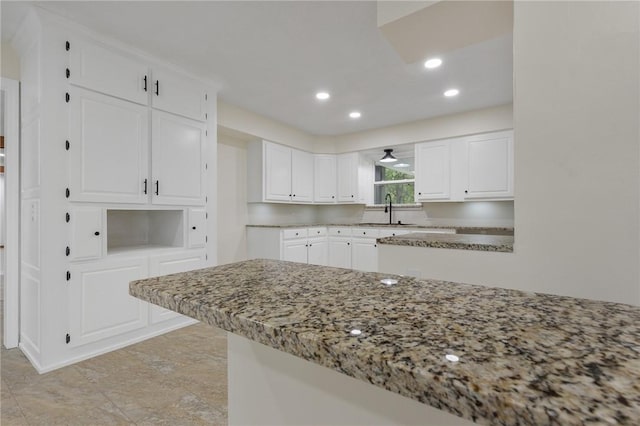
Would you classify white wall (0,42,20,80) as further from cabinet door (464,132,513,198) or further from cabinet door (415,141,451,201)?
cabinet door (464,132,513,198)

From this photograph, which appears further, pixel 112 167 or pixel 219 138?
pixel 219 138

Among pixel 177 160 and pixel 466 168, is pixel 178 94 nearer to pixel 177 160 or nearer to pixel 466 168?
pixel 177 160

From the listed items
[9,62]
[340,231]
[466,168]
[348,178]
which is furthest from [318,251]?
[9,62]

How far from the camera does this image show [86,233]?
230 centimetres

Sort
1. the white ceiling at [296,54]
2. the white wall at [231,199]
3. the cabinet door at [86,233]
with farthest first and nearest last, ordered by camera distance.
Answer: the white wall at [231,199], the cabinet door at [86,233], the white ceiling at [296,54]

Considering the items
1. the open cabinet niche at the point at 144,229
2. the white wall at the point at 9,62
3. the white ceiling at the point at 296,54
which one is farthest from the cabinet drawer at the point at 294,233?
the white wall at the point at 9,62

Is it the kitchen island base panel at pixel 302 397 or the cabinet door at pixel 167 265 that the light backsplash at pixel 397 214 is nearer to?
the cabinet door at pixel 167 265

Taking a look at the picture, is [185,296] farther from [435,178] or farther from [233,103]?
[435,178]

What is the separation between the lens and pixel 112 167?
7.94ft

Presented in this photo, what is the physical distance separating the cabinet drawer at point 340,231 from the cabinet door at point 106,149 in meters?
2.94

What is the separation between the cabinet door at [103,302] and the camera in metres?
2.25

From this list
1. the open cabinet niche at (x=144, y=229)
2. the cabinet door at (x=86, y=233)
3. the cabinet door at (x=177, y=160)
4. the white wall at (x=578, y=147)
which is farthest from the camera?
the open cabinet niche at (x=144, y=229)

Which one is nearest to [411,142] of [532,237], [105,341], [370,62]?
[370,62]

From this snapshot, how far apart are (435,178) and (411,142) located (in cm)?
66
